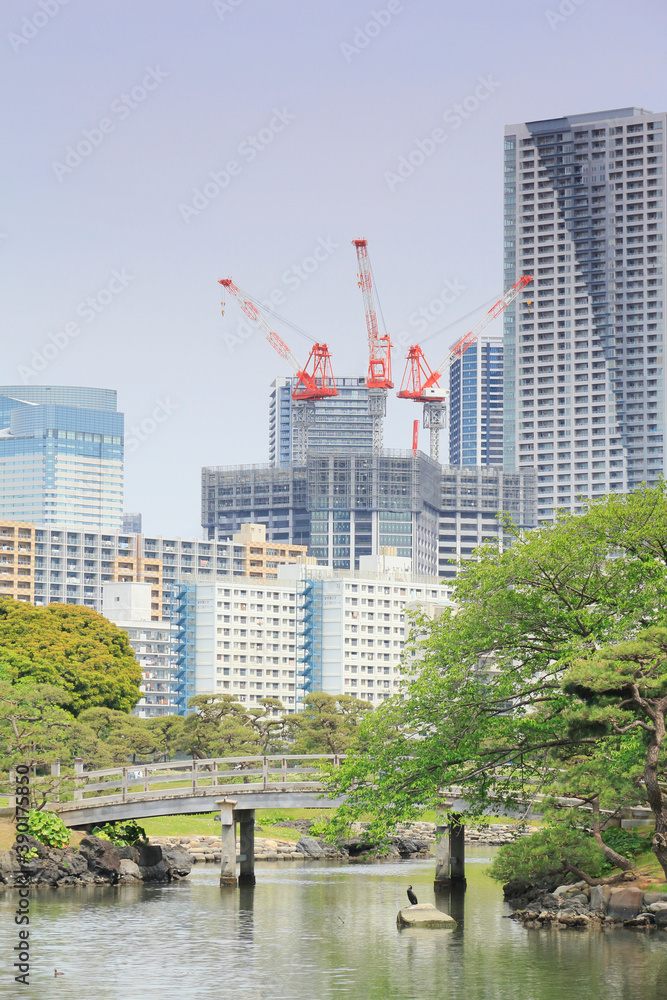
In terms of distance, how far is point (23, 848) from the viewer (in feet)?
185

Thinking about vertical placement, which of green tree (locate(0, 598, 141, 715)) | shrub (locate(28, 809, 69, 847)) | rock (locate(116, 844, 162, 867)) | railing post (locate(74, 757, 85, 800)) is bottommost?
rock (locate(116, 844, 162, 867))

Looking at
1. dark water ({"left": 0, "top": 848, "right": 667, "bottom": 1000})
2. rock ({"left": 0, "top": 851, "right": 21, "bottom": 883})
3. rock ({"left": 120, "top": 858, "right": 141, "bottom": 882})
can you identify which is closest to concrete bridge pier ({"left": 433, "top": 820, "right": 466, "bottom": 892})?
dark water ({"left": 0, "top": 848, "right": 667, "bottom": 1000})

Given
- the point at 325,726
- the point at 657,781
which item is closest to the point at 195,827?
the point at 325,726

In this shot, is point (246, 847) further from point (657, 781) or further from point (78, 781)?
point (657, 781)

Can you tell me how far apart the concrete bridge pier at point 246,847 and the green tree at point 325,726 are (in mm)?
48910

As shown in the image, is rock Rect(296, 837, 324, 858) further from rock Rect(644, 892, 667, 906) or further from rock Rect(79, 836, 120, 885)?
rock Rect(644, 892, 667, 906)

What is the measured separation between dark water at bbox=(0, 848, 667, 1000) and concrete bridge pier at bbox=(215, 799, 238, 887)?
4.45 meters

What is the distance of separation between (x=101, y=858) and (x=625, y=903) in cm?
2577

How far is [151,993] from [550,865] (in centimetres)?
1863

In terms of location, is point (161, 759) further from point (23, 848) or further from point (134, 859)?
point (23, 848)

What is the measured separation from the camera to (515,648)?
45781 mm

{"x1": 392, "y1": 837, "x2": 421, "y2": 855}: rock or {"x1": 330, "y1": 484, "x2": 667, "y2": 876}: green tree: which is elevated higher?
{"x1": 330, "y1": 484, "x2": 667, "y2": 876}: green tree

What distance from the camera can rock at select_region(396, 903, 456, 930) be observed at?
47.0m

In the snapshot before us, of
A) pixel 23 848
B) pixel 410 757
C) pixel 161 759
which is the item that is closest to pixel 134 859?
pixel 23 848
